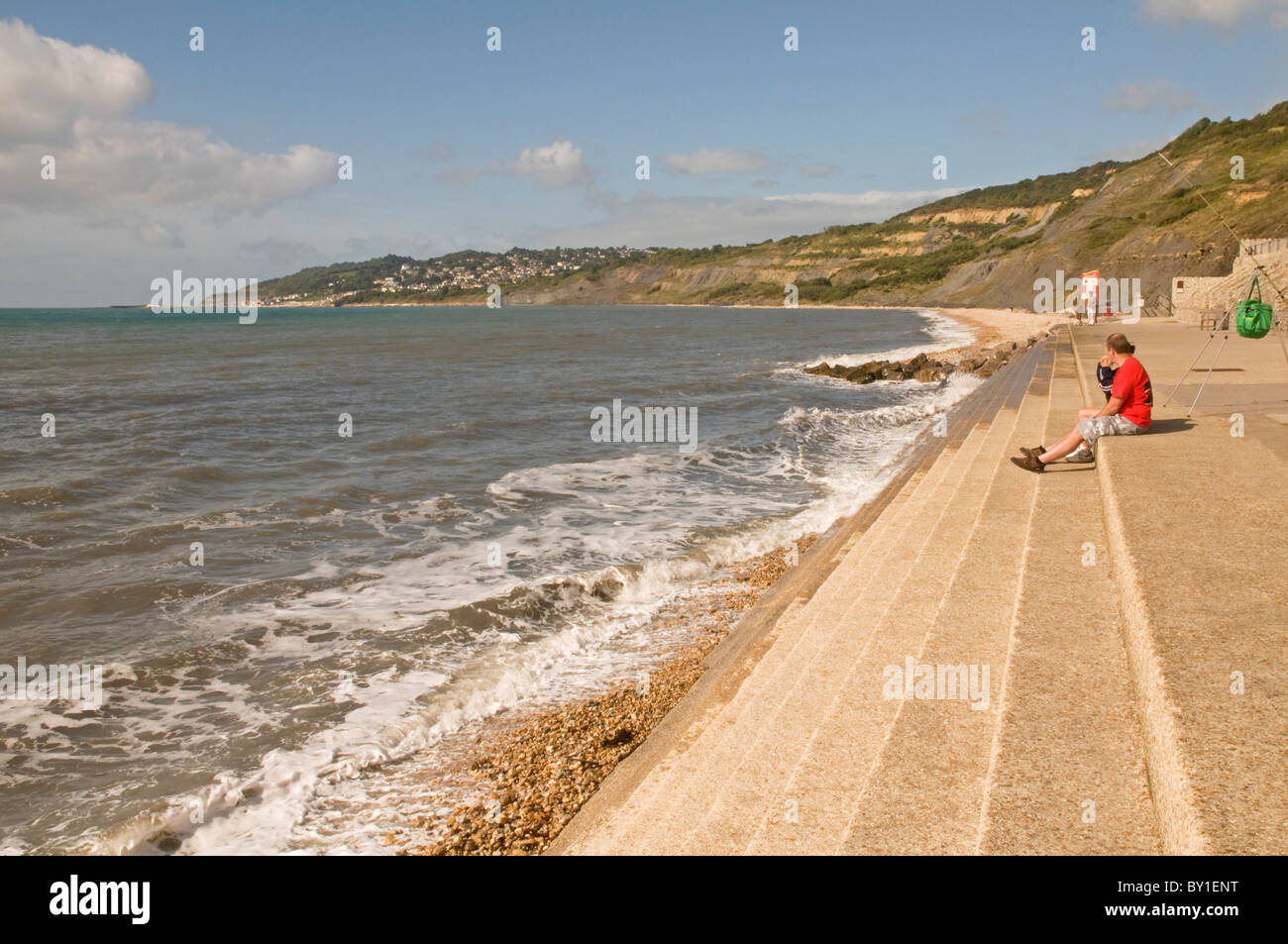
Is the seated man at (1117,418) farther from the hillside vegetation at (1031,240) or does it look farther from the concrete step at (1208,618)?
the hillside vegetation at (1031,240)

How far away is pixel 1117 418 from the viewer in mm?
9086

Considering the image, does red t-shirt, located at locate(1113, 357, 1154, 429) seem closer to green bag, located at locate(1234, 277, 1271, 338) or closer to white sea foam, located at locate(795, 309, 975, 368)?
green bag, located at locate(1234, 277, 1271, 338)

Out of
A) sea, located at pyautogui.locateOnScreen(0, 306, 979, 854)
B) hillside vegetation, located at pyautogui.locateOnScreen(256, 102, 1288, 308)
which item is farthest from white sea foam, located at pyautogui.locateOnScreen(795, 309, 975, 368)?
sea, located at pyautogui.locateOnScreen(0, 306, 979, 854)

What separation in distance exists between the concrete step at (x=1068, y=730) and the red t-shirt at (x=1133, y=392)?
3236 millimetres

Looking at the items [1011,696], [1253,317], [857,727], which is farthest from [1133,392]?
[857,727]

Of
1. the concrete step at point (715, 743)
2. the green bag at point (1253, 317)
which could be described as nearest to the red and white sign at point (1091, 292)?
the green bag at point (1253, 317)

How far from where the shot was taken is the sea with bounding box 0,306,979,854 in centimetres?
494

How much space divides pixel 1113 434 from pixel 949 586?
4346mm

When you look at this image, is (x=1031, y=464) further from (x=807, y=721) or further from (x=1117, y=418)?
(x=807, y=721)

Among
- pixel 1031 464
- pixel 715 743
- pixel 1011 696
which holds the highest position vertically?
pixel 1031 464

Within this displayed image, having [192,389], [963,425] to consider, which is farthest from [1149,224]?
[192,389]

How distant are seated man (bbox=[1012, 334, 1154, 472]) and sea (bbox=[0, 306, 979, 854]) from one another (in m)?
2.42

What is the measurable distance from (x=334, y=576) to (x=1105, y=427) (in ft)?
27.5

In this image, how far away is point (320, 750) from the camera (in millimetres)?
5211
